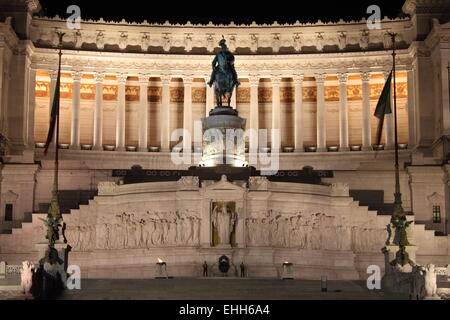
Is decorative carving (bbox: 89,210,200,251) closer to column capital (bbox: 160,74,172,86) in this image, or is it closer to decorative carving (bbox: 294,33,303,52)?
column capital (bbox: 160,74,172,86)

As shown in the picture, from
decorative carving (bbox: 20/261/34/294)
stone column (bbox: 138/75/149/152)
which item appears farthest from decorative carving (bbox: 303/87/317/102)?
decorative carving (bbox: 20/261/34/294)

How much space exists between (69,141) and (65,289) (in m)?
50.8

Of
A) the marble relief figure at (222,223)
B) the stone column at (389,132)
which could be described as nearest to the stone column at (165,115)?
the stone column at (389,132)

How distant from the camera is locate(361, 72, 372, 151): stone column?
98.4 m

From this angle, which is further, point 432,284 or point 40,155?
point 40,155

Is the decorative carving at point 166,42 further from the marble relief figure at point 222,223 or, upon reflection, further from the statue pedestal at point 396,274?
the statue pedestal at point 396,274

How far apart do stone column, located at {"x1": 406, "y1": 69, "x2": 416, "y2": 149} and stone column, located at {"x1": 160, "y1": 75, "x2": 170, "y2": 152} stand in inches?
889

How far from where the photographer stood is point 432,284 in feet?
158

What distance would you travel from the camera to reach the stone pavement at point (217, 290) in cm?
5034

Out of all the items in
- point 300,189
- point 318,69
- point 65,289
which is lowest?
point 65,289

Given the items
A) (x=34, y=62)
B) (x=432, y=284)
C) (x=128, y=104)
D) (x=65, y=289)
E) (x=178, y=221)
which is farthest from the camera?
(x=128, y=104)

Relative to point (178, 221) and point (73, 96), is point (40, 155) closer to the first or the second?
point (73, 96)

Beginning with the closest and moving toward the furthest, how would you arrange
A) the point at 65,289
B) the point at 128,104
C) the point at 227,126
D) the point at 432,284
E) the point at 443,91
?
1. the point at 432,284
2. the point at 65,289
3. the point at 227,126
4. the point at 443,91
5. the point at 128,104

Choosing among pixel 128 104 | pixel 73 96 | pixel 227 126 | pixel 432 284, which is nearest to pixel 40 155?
pixel 73 96
